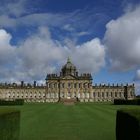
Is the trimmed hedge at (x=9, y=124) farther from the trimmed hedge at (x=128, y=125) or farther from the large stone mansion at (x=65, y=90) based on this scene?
the large stone mansion at (x=65, y=90)

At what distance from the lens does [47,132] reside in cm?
1650

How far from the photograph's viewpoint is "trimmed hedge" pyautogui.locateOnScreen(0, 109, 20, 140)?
995 cm

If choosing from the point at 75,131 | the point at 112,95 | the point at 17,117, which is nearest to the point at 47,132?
the point at 75,131

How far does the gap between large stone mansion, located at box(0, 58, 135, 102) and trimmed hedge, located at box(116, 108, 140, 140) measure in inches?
4198

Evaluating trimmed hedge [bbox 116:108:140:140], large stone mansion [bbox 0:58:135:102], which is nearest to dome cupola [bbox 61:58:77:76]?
large stone mansion [bbox 0:58:135:102]

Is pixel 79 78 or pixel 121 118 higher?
pixel 79 78

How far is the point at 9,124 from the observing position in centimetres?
1061

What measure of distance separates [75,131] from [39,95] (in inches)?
4216

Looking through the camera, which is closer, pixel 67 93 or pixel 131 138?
pixel 131 138

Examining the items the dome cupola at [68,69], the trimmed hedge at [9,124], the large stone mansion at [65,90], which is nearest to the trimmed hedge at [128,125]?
the trimmed hedge at [9,124]

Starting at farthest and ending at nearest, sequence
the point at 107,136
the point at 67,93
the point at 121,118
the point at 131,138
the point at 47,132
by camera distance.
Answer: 1. the point at 67,93
2. the point at 47,132
3. the point at 107,136
4. the point at 121,118
5. the point at 131,138

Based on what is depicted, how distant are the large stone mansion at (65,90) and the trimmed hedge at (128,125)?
350 feet

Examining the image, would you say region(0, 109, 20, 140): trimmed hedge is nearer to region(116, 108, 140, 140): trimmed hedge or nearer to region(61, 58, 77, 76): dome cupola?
region(116, 108, 140, 140): trimmed hedge

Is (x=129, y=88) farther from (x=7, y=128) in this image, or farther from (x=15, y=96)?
(x=7, y=128)
